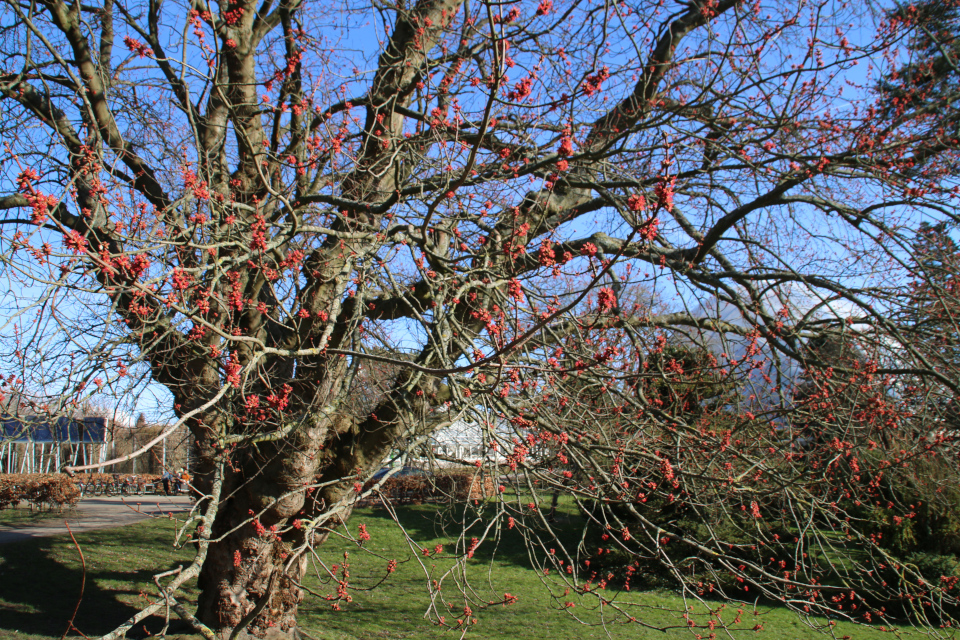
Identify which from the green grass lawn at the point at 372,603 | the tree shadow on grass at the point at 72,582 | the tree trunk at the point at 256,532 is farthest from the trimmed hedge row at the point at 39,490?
the tree trunk at the point at 256,532

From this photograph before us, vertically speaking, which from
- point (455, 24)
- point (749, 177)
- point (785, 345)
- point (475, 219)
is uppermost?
point (455, 24)

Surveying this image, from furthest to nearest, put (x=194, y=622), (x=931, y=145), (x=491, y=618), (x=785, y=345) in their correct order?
1. (x=491, y=618)
2. (x=785, y=345)
3. (x=931, y=145)
4. (x=194, y=622)

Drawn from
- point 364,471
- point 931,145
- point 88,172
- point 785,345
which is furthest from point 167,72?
point 931,145

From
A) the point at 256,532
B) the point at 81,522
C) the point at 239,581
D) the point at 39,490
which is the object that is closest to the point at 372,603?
the point at 239,581

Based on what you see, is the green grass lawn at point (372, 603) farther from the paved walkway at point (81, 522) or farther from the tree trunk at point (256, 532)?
the paved walkway at point (81, 522)

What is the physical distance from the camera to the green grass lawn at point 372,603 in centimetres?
827

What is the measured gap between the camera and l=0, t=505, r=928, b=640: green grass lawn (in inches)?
325

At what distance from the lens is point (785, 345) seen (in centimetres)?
553

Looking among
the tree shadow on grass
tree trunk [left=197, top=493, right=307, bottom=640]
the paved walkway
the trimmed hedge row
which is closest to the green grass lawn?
the tree shadow on grass

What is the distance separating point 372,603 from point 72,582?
17.8 ft

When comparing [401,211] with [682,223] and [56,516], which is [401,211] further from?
[56,516]

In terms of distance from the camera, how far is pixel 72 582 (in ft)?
34.4

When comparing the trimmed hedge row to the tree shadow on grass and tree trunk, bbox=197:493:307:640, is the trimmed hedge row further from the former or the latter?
tree trunk, bbox=197:493:307:640

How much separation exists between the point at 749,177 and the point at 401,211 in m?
3.05
